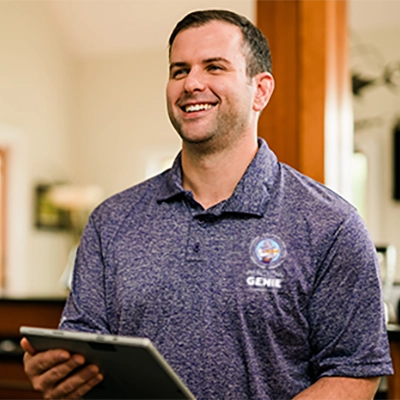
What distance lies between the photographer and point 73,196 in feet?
22.0

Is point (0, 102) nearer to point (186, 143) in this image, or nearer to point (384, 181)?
point (384, 181)

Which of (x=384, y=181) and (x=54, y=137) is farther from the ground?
(x=54, y=137)

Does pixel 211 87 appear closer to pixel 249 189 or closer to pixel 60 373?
pixel 249 189

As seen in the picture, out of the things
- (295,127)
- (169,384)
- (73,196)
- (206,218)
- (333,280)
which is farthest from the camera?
(73,196)

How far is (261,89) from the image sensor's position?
1.75m

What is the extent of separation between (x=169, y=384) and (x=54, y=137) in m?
6.23

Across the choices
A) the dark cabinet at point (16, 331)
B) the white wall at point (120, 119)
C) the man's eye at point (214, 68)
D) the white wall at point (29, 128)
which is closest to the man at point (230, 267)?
the man's eye at point (214, 68)

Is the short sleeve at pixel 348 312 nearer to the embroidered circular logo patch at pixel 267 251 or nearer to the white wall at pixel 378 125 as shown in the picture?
the embroidered circular logo patch at pixel 267 251

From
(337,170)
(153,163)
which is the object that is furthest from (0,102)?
(337,170)

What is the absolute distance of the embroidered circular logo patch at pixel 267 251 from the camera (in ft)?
5.22

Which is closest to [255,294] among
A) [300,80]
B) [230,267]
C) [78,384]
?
[230,267]

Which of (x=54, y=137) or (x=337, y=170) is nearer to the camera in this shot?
(x=337, y=170)

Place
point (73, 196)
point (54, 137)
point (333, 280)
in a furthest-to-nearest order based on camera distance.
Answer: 1. point (54, 137)
2. point (73, 196)
3. point (333, 280)

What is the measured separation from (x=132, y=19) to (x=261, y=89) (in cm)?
541
